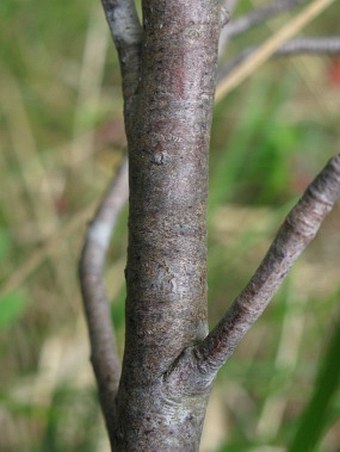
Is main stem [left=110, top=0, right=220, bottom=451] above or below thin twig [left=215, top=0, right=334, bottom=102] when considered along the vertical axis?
below

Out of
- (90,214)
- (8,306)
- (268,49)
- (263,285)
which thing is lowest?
(263,285)

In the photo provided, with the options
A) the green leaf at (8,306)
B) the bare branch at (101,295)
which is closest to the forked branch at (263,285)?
the bare branch at (101,295)

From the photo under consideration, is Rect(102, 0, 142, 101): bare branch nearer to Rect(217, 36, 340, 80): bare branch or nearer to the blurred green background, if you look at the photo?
Rect(217, 36, 340, 80): bare branch

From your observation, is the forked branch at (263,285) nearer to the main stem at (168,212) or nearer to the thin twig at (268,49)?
the main stem at (168,212)

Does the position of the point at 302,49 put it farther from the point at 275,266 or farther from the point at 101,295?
the point at 275,266

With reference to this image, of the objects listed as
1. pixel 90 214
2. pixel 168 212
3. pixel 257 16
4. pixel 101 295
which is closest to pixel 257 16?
pixel 257 16

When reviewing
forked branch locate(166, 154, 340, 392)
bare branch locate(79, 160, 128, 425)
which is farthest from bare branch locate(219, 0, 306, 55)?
forked branch locate(166, 154, 340, 392)
